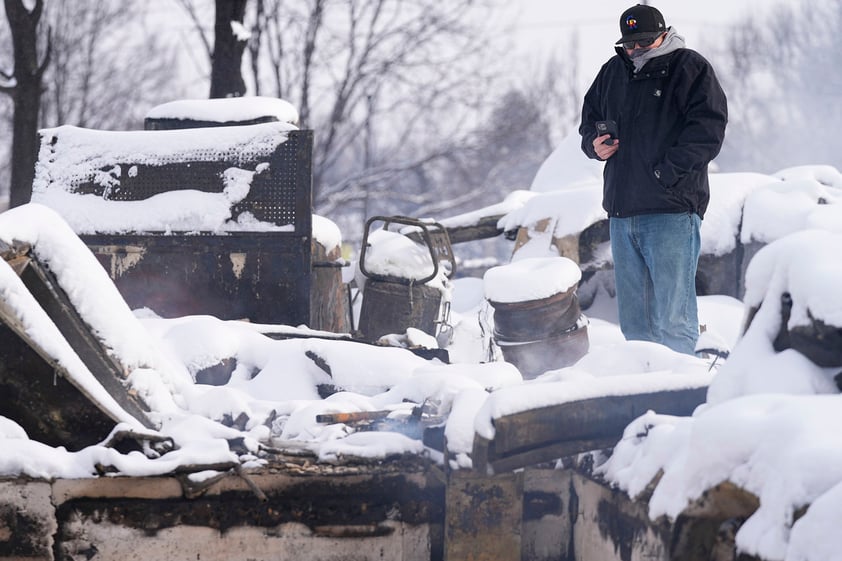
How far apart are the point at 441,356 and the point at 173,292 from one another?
2.35m

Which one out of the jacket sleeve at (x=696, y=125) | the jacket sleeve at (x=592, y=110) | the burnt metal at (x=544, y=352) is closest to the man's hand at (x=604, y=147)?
the jacket sleeve at (x=592, y=110)

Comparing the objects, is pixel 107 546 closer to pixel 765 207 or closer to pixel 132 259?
pixel 132 259

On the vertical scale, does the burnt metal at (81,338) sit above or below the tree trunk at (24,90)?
below

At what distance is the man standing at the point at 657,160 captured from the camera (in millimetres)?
4926

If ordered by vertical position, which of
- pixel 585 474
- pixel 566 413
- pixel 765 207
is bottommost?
pixel 585 474

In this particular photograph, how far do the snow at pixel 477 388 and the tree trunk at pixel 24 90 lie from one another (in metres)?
5.81

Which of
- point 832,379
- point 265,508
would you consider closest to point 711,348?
point 832,379

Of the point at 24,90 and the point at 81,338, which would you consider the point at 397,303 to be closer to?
the point at 81,338

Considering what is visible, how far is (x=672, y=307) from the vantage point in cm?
508

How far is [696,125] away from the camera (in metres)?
4.89

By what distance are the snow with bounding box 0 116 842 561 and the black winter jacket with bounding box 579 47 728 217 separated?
0.81m

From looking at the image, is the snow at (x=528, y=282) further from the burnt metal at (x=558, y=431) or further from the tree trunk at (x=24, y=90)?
the tree trunk at (x=24, y=90)

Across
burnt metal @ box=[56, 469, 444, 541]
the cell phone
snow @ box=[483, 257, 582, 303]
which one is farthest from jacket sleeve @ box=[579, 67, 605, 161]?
burnt metal @ box=[56, 469, 444, 541]

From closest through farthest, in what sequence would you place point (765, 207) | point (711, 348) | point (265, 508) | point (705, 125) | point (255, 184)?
1. point (265, 508)
2. point (711, 348)
3. point (705, 125)
4. point (255, 184)
5. point (765, 207)
